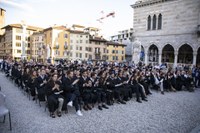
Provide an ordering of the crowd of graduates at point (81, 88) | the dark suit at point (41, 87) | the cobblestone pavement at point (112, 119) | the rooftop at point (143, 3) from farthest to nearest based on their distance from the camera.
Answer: the rooftop at point (143, 3), the dark suit at point (41, 87), the crowd of graduates at point (81, 88), the cobblestone pavement at point (112, 119)

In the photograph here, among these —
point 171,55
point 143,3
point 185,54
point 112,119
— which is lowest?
point 112,119

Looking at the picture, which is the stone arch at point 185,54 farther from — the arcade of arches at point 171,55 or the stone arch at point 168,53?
the stone arch at point 168,53

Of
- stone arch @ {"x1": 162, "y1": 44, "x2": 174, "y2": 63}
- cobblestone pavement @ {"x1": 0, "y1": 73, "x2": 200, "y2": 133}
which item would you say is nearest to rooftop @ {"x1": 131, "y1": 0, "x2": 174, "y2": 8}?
stone arch @ {"x1": 162, "y1": 44, "x2": 174, "y2": 63}

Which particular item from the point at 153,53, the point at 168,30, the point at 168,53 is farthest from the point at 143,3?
the point at 168,53

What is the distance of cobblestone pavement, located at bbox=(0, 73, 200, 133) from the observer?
561 cm

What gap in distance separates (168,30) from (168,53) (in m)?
4.02

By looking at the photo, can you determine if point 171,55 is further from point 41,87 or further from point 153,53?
point 41,87

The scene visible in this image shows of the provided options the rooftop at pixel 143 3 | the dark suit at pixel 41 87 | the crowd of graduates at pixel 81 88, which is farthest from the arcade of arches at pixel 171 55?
the dark suit at pixel 41 87

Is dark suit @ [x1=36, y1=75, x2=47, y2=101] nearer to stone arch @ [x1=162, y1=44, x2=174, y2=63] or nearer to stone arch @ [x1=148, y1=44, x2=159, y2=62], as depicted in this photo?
stone arch @ [x1=162, y1=44, x2=174, y2=63]

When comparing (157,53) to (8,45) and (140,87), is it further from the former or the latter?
(8,45)

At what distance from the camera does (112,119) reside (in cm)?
658

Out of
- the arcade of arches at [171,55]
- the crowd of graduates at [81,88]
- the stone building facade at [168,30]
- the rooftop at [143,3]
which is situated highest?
the rooftop at [143,3]

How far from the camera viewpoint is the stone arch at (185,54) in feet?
86.1

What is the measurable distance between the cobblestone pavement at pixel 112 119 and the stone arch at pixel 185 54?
20239 millimetres
